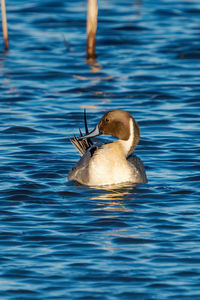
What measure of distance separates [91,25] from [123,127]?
289 inches

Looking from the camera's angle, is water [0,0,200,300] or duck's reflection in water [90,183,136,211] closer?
water [0,0,200,300]

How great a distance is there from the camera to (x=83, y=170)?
35.0 feet

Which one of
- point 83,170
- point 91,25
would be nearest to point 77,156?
point 83,170

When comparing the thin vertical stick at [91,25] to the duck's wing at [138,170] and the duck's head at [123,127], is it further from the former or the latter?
the duck's wing at [138,170]

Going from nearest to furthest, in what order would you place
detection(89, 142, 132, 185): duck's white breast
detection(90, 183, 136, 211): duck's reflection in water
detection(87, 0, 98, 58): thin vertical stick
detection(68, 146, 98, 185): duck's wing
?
detection(90, 183, 136, 211): duck's reflection in water, detection(89, 142, 132, 185): duck's white breast, detection(68, 146, 98, 185): duck's wing, detection(87, 0, 98, 58): thin vertical stick

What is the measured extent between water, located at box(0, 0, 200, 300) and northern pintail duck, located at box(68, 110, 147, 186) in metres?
0.19

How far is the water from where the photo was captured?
7.63 meters

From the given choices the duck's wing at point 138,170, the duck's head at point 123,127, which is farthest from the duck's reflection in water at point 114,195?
the duck's head at point 123,127

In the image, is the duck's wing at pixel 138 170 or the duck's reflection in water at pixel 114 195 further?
the duck's wing at pixel 138 170

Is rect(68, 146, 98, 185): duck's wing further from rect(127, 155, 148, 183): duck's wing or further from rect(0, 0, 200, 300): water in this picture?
rect(127, 155, 148, 183): duck's wing

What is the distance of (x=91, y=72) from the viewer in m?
18.2

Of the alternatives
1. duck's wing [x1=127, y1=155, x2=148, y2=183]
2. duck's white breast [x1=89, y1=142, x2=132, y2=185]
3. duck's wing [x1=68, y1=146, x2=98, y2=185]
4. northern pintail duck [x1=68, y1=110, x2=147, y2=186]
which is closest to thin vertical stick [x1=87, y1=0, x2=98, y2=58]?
northern pintail duck [x1=68, y1=110, x2=147, y2=186]

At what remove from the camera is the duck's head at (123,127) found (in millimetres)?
10734

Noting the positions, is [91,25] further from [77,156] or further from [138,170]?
[138,170]
